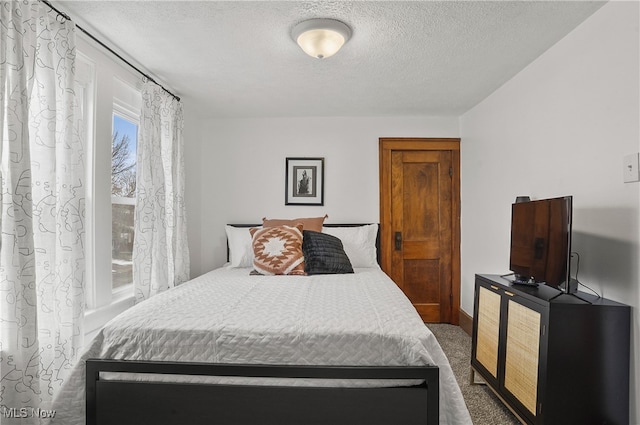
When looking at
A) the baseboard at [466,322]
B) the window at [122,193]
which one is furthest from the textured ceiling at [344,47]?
the baseboard at [466,322]

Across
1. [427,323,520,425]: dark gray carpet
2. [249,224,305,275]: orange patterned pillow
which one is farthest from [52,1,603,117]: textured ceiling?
[427,323,520,425]: dark gray carpet

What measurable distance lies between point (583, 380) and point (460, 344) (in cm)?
167

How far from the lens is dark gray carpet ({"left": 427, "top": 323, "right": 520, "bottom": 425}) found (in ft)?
7.16

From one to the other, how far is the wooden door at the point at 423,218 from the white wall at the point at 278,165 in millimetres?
139

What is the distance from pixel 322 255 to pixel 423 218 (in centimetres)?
150

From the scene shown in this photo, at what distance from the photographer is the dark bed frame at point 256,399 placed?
5.11 ft

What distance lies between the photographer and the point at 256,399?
159cm

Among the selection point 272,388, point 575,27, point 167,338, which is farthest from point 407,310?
point 575,27

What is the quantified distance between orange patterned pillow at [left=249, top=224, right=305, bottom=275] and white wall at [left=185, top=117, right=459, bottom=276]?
34.2 inches

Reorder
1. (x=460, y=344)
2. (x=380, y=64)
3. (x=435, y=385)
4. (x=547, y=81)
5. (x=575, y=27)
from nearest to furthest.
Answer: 1. (x=435, y=385)
2. (x=575, y=27)
3. (x=547, y=81)
4. (x=380, y=64)
5. (x=460, y=344)

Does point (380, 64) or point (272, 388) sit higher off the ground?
point (380, 64)

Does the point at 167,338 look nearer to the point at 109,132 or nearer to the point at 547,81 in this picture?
the point at 109,132

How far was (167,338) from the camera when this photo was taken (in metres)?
1.70

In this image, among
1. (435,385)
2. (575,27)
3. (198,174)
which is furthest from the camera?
(198,174)
